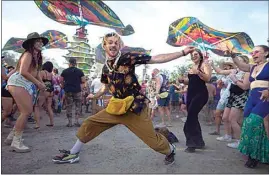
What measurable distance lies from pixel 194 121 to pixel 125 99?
1.82 meters

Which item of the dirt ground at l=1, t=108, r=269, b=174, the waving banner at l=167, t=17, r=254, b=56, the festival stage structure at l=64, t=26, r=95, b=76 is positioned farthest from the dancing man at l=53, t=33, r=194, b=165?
the festival stage structure at l=64, t=26, r=95, b=76

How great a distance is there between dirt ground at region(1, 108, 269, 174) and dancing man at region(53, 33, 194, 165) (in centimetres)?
39

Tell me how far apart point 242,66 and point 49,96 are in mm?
4913

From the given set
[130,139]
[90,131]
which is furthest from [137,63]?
[130,139]

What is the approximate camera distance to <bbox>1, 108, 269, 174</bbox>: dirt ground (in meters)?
3.37

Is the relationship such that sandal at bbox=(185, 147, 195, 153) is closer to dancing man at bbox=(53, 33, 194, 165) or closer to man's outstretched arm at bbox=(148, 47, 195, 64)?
dancing man at bbox=(53, 33, 194, 165)

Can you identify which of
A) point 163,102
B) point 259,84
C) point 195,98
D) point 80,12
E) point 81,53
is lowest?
point 163,102

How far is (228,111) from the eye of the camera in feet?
17.1

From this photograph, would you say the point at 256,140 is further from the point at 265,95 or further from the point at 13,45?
the point at 13,45

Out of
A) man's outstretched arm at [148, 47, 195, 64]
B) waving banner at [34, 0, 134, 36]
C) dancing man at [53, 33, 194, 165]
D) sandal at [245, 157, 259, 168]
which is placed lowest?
sandal at [245, 157, 259, 168]

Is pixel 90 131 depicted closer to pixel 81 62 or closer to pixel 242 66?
pixel 242 66

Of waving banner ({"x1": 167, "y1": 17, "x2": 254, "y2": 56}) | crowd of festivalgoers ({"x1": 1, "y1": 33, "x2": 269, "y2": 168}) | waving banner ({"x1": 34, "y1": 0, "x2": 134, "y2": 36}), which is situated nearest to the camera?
crowd of festivalgoers ({"x1": 1, "y1": 33, "x2": 269, "y2": 168})

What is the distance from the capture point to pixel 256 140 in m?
3.57

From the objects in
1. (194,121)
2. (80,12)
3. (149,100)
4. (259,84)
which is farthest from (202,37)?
(149,100)
